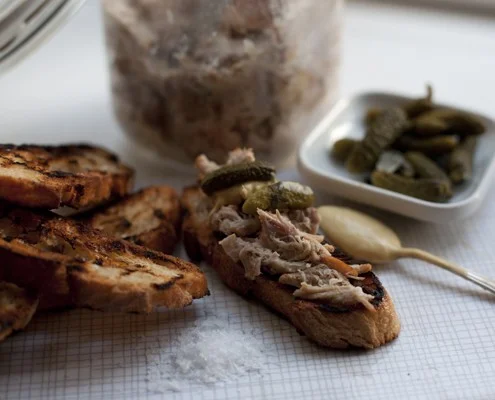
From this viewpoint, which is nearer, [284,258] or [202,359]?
[202,359]

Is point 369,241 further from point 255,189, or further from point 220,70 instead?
point 220,70

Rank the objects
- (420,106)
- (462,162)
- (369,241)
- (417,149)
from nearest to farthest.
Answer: (369,241) → (462,162) → (417,149) → (420,106)

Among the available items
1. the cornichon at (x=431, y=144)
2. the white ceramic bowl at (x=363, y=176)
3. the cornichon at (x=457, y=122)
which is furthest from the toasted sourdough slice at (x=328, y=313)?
the cornichon at (x=457, y=122)

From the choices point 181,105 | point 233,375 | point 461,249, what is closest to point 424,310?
point 461,249

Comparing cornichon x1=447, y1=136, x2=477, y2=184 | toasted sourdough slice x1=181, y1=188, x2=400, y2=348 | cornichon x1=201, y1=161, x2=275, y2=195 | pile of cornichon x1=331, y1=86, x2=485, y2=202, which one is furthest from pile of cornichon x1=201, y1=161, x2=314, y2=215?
cornichon x1=447, y1=136, x2=477, y2=184

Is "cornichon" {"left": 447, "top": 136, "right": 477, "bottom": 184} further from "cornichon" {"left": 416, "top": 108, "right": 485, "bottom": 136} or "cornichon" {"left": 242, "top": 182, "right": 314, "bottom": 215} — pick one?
"cornichon" {"left": 242, "top": 182, "right": 314, "bottom": 215}

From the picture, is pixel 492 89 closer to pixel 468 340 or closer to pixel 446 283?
pixel 446 283

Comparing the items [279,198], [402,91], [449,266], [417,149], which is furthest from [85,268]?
[402,91]
